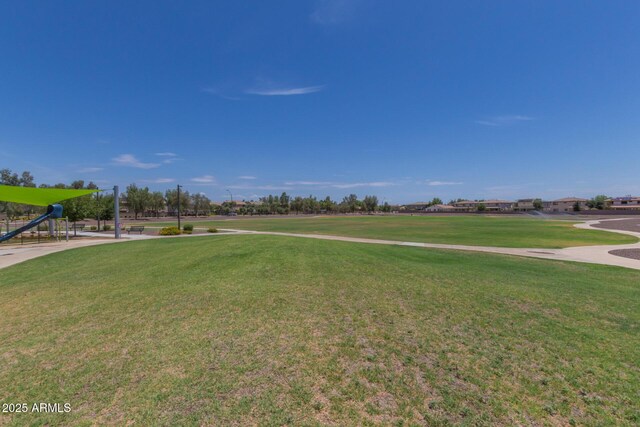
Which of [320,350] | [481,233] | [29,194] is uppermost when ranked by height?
[29,194]

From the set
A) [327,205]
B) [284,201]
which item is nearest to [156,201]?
[284,201]

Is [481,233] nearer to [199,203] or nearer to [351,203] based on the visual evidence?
[199,203]

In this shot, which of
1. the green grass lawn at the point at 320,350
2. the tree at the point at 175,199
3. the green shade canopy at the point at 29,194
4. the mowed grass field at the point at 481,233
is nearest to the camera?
the green grass lawn at the point at 320,350

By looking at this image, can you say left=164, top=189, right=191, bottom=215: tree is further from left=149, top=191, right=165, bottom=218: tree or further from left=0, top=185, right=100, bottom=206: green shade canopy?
left=0, top=185, right=100, bottom=206: green shade canopy

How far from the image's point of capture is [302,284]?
29.5ft

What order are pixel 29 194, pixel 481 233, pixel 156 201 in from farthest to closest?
pixel 156 201
pixel 481 233
pixel 29 194

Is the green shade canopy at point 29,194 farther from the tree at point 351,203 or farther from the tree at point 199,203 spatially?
the tree at point 351,203

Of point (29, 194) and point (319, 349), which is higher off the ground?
point (29, 194)

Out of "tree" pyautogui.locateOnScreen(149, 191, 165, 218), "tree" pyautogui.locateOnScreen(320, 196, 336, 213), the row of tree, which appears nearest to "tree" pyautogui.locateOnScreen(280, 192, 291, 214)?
the row of tree

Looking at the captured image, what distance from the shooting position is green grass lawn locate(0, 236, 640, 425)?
366 centimetres

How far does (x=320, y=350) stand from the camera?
4.99m

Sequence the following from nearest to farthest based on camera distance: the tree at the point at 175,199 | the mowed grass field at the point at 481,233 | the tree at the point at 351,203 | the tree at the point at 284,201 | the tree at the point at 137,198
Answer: the mowed grass field at the point at 481,233, the tree at the point at 137,198, the tree at the point at 175,199, the tree at the point at 284,201, the tree at the point at 351,203

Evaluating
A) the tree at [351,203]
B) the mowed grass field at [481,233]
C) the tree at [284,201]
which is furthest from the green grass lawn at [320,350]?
the tree at [351,203]

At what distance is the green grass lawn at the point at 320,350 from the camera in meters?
3.66
